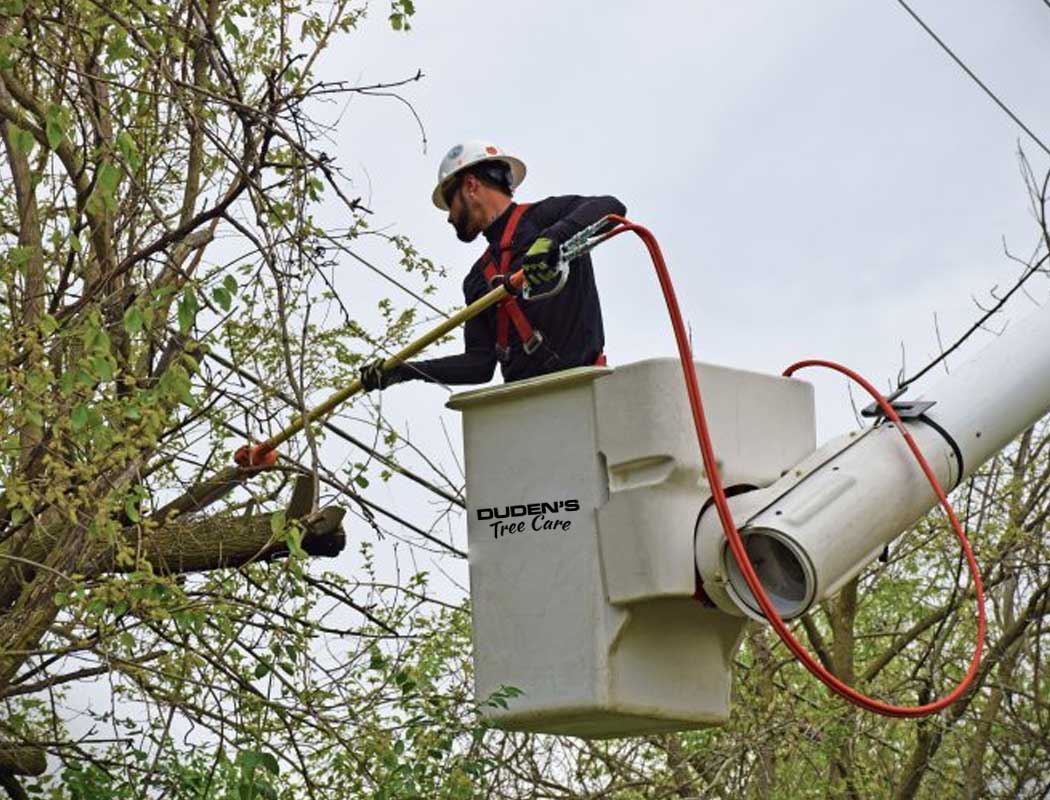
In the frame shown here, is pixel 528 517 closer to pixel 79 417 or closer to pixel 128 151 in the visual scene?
pixel 79 417

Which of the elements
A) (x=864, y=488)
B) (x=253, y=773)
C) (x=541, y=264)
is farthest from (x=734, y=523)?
(x=253, y=773)

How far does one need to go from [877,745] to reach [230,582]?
3808mm

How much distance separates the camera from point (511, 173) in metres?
6.07

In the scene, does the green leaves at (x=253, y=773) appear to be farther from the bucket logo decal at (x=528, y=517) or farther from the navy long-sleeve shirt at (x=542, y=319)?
the navy long-sleeve shirt at (x=542, y=319)

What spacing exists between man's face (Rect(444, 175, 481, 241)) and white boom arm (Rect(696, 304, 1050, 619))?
1.61m

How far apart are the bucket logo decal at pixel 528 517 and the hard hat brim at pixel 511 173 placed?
55.6 inches

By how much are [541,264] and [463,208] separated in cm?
112

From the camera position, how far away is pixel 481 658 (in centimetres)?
491

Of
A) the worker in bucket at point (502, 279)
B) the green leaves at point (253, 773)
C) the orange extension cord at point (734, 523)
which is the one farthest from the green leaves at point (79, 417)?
the orange extension cord at point (734, 523)

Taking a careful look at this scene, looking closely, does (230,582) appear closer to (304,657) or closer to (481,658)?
(304,657)

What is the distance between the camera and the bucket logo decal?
4.77m

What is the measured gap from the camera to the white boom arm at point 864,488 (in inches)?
178

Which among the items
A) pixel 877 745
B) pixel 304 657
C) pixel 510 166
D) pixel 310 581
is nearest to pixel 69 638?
pixel 304 657

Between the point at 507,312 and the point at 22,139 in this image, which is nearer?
the point at 22,139
